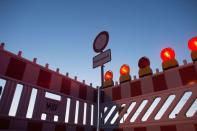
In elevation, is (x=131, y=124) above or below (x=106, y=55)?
below

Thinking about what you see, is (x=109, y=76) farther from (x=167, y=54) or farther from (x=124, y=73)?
(x=167, y=54)

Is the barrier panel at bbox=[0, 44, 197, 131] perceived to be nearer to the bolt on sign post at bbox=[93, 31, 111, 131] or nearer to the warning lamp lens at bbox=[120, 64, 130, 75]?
the warning lamp lens at bbox=[120, 64, 130, 75]

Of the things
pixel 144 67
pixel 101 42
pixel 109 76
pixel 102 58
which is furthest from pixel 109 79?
pixel 102 58

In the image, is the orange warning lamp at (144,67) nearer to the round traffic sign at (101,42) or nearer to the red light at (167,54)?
the red light at (167,54)

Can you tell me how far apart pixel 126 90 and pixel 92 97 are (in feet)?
4.80

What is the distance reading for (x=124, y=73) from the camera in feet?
19.6

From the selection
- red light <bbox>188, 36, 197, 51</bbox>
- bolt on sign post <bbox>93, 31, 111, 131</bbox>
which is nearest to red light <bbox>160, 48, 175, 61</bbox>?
red light <bbox>188, 36, 197, 51</bbox>

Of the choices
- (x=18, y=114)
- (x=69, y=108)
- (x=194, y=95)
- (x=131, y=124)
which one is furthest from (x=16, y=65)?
(x=194, y=95)

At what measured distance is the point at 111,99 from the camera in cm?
610

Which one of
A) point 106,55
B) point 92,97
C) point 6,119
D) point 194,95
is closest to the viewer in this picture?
point 106,55

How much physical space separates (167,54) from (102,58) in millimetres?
3607

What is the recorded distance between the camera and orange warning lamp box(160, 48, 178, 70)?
4.90m

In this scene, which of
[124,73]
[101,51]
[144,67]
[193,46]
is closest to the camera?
[101,51]

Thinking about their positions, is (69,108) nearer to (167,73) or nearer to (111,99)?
(111,99)
